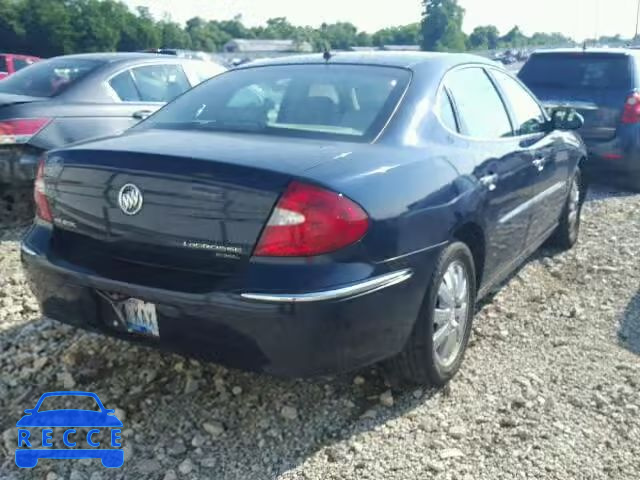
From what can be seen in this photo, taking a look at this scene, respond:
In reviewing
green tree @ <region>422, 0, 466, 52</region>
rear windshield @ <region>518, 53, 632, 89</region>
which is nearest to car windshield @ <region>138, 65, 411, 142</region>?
rear windshield @ <region>518, 53, 632, 89</region>

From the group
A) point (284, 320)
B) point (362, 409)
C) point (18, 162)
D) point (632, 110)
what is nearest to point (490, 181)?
point (362, 409)

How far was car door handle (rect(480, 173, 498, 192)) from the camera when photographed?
319 centimetres

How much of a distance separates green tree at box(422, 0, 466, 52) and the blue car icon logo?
100 metres

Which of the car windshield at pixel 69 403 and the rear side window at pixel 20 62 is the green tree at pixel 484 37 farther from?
the car windshield at pixel 69 403

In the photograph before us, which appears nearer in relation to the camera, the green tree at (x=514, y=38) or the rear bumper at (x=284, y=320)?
the rear bumper at (x=284, y=320)

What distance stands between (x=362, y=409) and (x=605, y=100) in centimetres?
573

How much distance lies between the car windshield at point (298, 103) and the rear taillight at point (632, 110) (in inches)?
193

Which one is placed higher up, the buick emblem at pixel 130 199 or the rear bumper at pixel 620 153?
the buick emblem at pixel 130 199

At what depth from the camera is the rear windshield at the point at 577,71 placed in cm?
741

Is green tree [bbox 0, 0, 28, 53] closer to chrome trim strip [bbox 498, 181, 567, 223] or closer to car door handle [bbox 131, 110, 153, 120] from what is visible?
car door handle [bbox 131, 110, 153, 120]

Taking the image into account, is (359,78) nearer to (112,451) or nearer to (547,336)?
(547,336)

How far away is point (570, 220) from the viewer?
16.9ft

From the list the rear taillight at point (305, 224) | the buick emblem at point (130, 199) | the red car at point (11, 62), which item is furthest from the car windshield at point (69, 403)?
the red car at point (11, 62)

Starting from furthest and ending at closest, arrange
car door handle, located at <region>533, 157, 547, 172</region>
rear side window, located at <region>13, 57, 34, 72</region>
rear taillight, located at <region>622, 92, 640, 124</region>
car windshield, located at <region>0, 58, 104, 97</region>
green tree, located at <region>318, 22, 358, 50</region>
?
green tree, located at <region>318, 22, 358, 50</region>
rear side window, located at <region>13, 57, 34, 72</region>
rear taillight, located at <region>622, 92, 640, 124</region>
car windshield, located at <region>0, 58, 104, 97</region>
car door handle, located at <region>533, 157, 547, 172</region>
